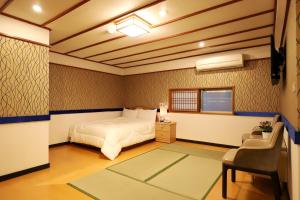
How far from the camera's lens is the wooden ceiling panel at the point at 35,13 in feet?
7.24

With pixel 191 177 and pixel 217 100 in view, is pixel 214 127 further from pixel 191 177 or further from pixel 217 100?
pixel 191 177

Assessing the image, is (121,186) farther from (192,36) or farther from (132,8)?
(192,36)

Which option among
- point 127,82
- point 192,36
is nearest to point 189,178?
point 192,36

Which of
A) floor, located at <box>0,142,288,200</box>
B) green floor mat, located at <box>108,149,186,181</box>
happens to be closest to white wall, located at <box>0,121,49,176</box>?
floor, located at <box>0,142,288,200</box>

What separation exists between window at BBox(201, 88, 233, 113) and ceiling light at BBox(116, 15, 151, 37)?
9.20 feet

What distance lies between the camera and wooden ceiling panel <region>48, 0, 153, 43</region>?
2190mm

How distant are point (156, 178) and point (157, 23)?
2.37 metres

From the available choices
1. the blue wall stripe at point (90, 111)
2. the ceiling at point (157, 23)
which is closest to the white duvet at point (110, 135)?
the blue wall stripe at point (90, 111)

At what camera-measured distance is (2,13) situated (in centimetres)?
249

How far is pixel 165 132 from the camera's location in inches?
192

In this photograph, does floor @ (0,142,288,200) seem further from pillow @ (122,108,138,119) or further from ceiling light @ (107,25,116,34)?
ceiling light @ (107,25,116,34)

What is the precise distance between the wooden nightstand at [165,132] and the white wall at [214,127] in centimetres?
21

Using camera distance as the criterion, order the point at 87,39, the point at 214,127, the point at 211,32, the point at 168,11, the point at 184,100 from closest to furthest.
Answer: the point at 168,11
the point at 211,32
the point at 87,39
the point at 214,127
the point at 184,100

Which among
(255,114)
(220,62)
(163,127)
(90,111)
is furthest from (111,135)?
(255,114)
